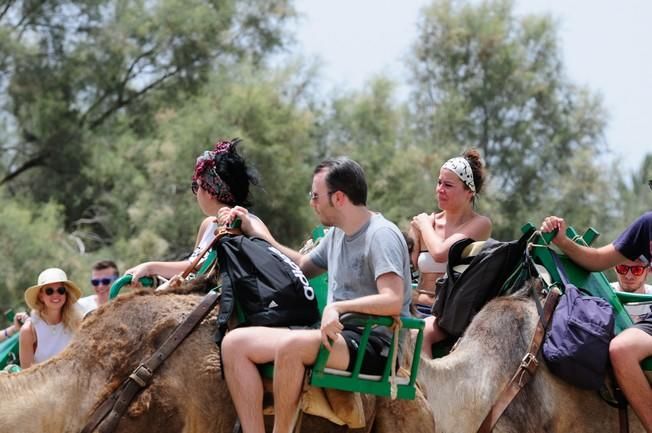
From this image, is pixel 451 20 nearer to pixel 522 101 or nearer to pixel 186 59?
pixel 522 101

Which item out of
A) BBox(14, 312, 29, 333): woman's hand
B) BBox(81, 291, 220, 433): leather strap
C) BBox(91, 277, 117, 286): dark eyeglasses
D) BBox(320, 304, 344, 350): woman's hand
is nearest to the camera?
BBox(320, 304, 344, 350): woman's hand

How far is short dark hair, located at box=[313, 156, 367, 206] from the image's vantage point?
555 centimetres

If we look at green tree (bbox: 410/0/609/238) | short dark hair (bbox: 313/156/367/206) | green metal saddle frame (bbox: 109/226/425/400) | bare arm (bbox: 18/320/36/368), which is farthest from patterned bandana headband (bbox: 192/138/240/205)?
green tree (bbox: 410/0/609/238)

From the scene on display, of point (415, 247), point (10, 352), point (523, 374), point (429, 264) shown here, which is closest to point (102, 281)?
point (10, 352)

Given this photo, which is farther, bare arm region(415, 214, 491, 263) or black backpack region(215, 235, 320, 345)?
bare arm region(415, 214, 491, 263)

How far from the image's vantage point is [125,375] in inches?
218

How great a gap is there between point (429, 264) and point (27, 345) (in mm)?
3579

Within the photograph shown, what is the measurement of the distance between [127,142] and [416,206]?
24.8 feet

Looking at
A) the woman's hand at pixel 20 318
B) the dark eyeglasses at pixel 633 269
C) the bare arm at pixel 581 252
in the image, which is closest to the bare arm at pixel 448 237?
the bare arm at pixel 581 252

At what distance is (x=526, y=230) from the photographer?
7.11 meters

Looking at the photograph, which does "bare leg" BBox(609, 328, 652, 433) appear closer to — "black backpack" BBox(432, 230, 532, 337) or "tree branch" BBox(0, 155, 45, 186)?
"black backpack" BBox(432, 230, 532, 337)

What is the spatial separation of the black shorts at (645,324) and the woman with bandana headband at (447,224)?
1.29m

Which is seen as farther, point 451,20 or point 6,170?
point 451,20

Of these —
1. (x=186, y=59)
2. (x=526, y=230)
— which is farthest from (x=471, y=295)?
(x=186, y=59)
